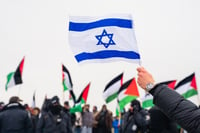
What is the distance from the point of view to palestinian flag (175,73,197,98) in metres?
16.5

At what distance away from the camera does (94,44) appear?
18.7ft

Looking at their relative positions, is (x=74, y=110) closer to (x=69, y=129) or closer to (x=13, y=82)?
(x=13, y=82)

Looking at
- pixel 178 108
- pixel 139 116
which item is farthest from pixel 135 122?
pixel 178 108

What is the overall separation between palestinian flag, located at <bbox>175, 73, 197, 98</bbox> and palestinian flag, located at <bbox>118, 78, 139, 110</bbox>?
6.24 feet

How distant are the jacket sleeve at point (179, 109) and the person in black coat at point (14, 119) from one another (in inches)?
284

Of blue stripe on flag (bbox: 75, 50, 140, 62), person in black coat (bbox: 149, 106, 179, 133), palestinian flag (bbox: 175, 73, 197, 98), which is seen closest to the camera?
blue stripe on flag (bbox: 75, 50, 140, 62)

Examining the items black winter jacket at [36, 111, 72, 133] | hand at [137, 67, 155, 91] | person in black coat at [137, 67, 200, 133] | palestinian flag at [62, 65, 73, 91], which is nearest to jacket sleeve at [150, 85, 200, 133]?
person in black coat at [137, 67, 200, 133]

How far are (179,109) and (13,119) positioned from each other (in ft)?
24.1

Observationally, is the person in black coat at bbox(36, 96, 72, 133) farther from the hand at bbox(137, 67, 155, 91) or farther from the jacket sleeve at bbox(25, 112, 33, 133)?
the hand at bbox(137, 67, 155, 91)

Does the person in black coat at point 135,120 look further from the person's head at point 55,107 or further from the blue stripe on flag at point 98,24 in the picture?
the blue stripe on flag at point 98,24

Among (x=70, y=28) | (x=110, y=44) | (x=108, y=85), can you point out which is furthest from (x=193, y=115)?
(x=108, y=85)

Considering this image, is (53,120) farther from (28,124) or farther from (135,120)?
(135,120)

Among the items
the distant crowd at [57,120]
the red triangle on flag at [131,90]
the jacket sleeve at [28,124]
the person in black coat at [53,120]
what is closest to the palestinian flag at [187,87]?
Answer: the red triangle on flag at [131,90]

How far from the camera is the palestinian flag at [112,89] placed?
52.8 ft
